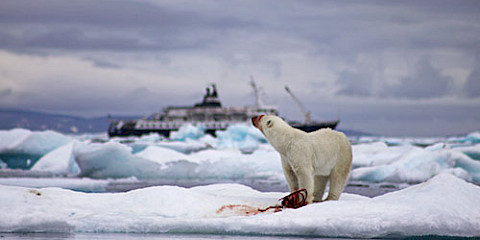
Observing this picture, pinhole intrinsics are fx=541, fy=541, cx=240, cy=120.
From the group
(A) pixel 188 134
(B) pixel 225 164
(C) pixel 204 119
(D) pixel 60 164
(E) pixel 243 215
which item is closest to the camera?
(E) pixel 243 215

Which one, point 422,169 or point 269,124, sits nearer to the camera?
point 269,124

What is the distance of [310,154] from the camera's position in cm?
570

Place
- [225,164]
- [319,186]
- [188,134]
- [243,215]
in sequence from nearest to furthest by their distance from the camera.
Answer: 1. [243,215]
2. [319,186]
3. [225,164]
4. [188,134]

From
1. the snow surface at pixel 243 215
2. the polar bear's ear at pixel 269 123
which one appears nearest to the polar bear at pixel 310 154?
the polar bear's ear at pixel 269 123

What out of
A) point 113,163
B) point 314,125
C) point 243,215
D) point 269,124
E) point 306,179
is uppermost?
point 314,125

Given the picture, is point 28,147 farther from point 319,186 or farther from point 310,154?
point 310,154

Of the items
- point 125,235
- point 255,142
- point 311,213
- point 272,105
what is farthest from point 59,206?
point 272,105

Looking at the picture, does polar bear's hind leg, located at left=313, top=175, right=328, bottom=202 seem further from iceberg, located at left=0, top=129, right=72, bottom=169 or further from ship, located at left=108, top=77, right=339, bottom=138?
ship, located at left=108, top=77, right=339, bottom=138

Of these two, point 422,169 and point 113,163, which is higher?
point 422,169

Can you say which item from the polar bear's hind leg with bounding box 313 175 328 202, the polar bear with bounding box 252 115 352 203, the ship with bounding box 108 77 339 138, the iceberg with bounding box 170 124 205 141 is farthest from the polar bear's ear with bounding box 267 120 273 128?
the ship with bounding box 108 77 339 138

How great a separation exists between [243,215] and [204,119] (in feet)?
192

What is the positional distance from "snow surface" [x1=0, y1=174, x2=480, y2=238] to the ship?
53449mm

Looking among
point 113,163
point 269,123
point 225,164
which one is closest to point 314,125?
point 225,164

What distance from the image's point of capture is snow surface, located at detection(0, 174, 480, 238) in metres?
4.83
